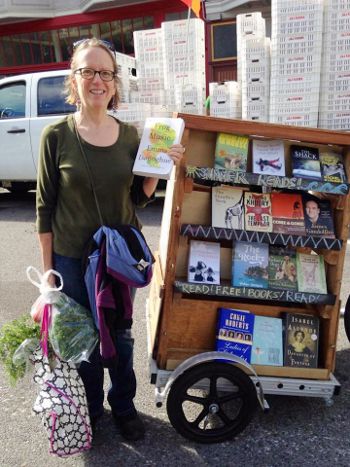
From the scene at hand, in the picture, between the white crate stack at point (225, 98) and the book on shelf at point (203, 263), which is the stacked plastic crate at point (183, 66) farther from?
the book on shelf at point (203, 263)

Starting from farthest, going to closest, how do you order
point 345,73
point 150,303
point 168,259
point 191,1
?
1. point 191,1
2. point 345,73
3. point 150,303
4. point 168,259

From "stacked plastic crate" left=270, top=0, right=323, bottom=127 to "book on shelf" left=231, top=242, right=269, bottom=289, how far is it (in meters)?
3.08

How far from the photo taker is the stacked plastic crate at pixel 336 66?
4.82 metres

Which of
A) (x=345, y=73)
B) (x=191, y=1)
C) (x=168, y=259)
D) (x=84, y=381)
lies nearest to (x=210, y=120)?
(x=168, y=259)

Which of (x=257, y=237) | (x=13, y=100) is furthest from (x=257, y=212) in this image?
(x=13, y=100)

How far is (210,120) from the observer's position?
2.21 meters

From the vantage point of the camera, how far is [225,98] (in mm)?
5773

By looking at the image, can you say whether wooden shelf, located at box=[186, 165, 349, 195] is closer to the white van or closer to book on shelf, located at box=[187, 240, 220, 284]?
book on shelf, located at box=[187, 240, 220, 284]

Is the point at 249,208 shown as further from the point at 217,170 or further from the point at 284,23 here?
the point at 284,23

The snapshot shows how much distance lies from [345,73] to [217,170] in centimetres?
346

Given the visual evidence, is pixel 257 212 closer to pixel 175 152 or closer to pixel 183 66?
pixel 175 152

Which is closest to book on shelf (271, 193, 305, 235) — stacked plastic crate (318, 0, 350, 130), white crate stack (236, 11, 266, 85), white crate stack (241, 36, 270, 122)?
stacked plastic crate (318, 0, 350, 130)

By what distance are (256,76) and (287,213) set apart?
11.7 feet

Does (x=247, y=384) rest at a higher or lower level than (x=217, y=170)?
lower
